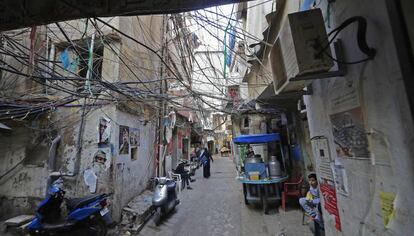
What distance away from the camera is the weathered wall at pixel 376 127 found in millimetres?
1341

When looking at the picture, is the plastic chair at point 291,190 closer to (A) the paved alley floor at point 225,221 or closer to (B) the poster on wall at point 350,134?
(A) the paved alley floor at point 225,221

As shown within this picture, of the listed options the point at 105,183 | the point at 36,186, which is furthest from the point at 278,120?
the point at 36,186

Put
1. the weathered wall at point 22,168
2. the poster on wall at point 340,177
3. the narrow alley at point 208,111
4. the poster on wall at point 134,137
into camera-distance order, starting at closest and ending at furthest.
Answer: the narrow alley at point 208,111 < the poster on wall at point 340,177 < the weathered wall at point 22,168 < the poster on wall at point 134,137

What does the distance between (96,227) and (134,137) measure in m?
2.82

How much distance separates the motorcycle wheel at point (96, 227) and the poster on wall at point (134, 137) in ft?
7.91

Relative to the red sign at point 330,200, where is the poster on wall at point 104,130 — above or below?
above

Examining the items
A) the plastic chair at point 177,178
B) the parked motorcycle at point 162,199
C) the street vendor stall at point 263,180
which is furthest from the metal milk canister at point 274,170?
the plastic chair at point 177,178

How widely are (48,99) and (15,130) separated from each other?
181 centimetres

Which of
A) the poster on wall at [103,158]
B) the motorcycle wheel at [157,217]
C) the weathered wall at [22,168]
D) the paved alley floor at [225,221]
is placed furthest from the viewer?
the weathered wall at [22,168]

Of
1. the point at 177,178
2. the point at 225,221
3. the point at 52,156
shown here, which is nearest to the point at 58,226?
the point at 52,156

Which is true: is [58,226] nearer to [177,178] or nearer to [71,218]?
[71,218]

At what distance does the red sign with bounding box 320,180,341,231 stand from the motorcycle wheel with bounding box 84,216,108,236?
166 inches

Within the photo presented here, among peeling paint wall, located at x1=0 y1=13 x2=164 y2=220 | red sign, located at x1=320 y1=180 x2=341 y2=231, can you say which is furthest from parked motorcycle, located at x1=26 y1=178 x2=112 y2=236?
red sign, located at x1=320 y1=180 x2=341 y2=231

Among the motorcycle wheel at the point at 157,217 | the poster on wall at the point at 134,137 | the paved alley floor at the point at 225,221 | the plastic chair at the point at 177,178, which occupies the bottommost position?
the paved alley floor at the point at 225,221
